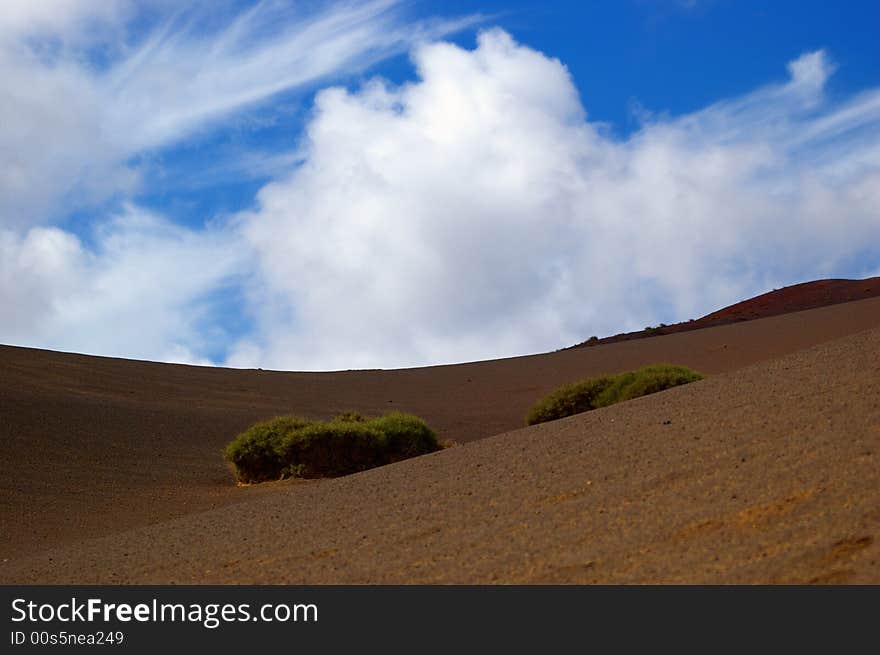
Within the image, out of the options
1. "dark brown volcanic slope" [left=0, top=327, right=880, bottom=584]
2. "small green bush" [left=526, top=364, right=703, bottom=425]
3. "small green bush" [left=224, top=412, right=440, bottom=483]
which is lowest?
"dark brown volcanic slope" [left=0, top=327, right=880, bottom=584]

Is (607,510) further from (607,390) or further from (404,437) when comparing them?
(607,390)

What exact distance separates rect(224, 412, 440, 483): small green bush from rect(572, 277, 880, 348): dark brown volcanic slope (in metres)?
41.8

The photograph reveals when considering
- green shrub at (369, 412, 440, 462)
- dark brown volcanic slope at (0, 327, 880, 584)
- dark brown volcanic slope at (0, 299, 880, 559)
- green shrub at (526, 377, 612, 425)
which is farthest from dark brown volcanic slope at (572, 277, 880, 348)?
dark brown volcanic slope at (0, 327, 880, 584)

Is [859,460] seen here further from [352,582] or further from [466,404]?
[466,404]

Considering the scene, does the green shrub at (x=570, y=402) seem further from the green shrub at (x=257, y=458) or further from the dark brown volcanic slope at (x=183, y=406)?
the green shrub at (x=257, y=458)

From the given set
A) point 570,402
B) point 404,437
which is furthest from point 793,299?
point 404,437

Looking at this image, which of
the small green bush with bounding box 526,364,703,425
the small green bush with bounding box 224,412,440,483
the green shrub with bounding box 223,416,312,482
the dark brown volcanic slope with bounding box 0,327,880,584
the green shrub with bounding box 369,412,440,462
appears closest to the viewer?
the dark brown volcanic slope with bounding box 0,327,880,584

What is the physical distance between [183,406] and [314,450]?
927 centimetres

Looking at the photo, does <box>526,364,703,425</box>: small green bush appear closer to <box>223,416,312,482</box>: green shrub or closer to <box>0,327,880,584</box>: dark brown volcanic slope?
<box>223,416,312,482</box>: green shrub

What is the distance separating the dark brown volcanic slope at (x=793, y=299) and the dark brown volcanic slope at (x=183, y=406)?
21.6 meters

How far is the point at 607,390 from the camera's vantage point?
22.9 metres

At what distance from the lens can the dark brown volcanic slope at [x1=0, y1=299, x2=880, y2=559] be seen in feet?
59.8
